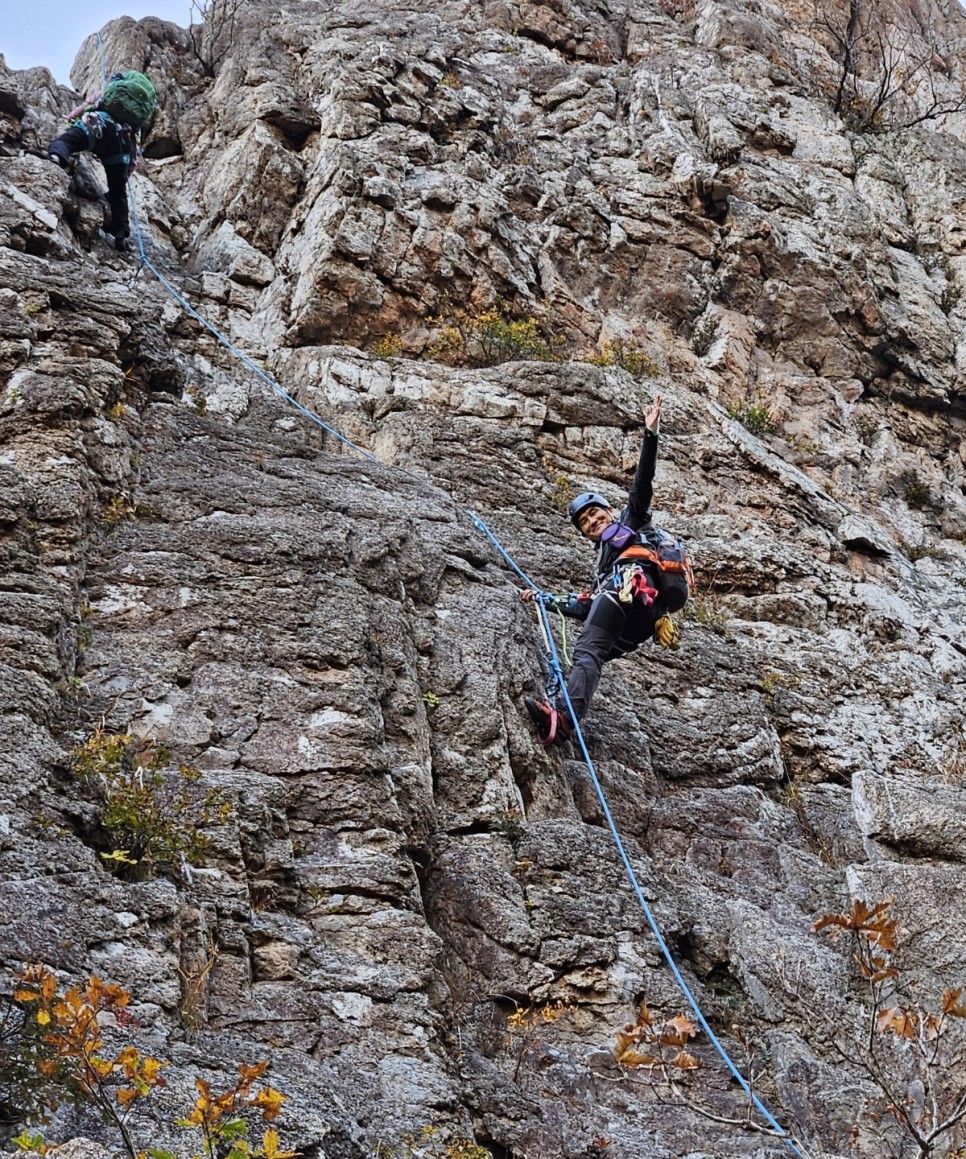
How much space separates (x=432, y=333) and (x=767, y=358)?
4.63 metres

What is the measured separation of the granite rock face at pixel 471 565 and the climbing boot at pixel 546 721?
134mm

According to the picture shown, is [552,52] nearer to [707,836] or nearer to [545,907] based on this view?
[707,836]

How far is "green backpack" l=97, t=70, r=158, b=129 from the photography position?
539 inches

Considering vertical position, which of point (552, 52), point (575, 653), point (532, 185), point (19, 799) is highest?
point (552, 52)

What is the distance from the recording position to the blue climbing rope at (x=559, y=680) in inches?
228

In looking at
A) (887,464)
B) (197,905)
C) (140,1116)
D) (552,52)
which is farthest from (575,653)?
(552,52)

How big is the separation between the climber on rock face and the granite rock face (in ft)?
1.14

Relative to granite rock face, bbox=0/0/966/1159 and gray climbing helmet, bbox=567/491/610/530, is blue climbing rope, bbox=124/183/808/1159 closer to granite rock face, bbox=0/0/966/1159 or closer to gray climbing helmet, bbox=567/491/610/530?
granite rock face, bbox=0/0/966/1159

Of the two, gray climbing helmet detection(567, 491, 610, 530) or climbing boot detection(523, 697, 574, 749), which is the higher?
gray climbing helmet detection(567, 491, 610, 530)

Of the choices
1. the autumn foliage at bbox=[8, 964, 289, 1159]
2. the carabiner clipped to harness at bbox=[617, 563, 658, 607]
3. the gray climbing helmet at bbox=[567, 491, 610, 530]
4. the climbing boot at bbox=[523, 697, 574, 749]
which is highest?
the autumn foliage at bbox=[8, 964, 289, 1159]

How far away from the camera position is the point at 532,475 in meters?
11.8

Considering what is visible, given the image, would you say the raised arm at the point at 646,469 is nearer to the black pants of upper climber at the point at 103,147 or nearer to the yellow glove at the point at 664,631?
the yellow glove at the point at 664,631

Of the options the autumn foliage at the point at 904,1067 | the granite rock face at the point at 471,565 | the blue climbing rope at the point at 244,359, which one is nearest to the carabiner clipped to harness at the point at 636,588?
the granite rock face at the point at 471,565

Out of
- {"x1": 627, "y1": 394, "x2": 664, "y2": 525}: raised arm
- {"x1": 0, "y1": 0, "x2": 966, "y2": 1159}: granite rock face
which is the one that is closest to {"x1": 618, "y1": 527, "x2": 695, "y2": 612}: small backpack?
{"x1": 627, "y1": 394, "x2": 664, "y2": 525}: raised arm
